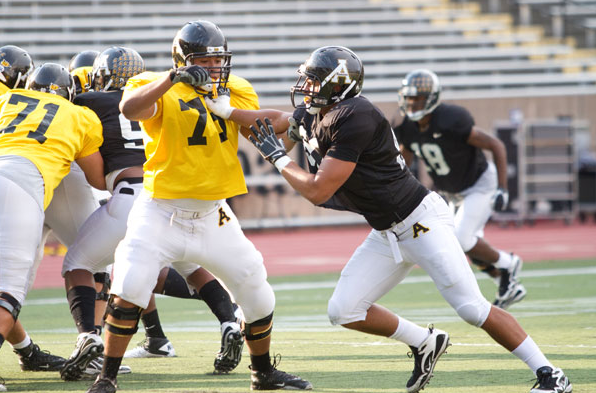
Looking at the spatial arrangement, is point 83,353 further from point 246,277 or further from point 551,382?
point 551,382

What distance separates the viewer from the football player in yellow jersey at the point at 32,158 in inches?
178

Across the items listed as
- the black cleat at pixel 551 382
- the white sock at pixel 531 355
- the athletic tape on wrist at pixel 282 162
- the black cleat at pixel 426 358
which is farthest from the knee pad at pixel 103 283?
the black cleat at pixel 551 382

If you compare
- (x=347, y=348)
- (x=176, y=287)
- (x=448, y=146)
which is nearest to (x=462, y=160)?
(x=448, y=146)

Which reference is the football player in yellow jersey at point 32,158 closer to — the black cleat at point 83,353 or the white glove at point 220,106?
the black cleat at point 83,353

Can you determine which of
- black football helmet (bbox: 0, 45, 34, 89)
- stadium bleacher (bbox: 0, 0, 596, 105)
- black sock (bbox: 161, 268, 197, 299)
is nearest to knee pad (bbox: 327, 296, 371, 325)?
black sock (bbox: 161, 268, 197, 299)

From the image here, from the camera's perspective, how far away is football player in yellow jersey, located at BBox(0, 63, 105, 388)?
14.9ft

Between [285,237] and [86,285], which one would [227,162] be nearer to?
[86,285]

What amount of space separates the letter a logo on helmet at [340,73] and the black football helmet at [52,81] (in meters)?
1.58

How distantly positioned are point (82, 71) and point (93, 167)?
54.1 inches

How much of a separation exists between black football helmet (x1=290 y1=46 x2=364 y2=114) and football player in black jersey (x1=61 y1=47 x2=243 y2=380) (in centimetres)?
126

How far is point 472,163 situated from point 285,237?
8714 millimetres

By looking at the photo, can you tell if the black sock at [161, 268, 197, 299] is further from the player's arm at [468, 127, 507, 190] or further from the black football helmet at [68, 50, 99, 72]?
the player's arm at [468, 127, 507, 190]

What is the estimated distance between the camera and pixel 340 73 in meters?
4.52

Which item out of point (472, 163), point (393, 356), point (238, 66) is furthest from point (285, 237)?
point (393, 356)
